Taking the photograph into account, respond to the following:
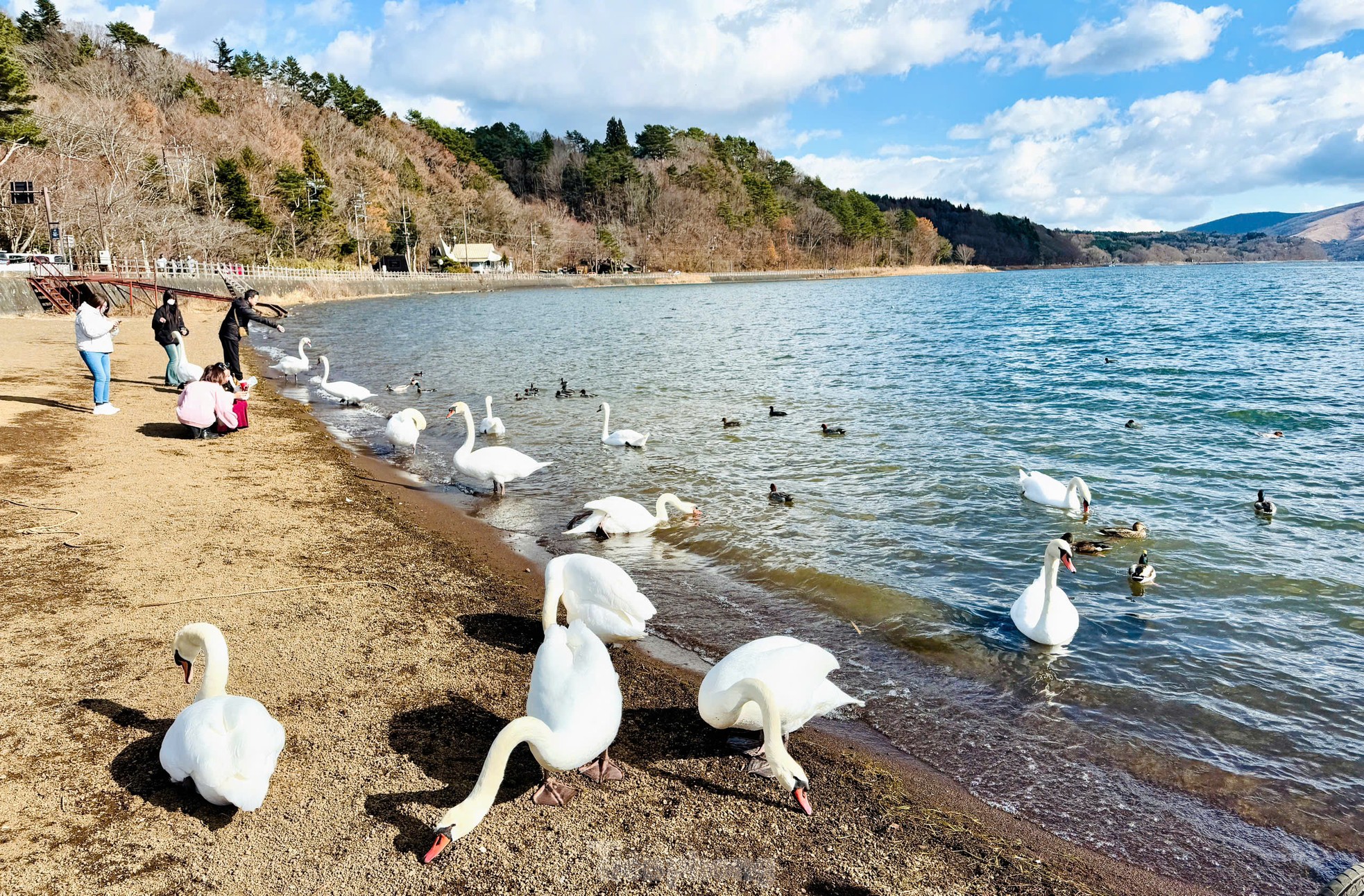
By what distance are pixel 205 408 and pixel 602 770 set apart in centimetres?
1069

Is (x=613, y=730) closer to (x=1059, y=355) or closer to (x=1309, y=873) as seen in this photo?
(x=1309, y=873)

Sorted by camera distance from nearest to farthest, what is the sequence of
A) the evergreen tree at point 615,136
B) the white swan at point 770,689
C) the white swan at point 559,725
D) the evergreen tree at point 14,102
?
the white swan at point 559,725, the white swan at point 770,689, the evergreen tree at point 14,102, the evergreen tree at point 615,136

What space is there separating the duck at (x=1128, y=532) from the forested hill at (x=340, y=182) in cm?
5323

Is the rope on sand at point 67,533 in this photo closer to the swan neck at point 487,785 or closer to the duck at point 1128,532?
the swan neck at point 487,785

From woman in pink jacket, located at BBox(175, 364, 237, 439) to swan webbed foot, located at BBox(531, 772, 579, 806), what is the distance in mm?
10537

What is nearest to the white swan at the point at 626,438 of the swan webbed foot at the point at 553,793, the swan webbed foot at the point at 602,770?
the swan webbed foot at the point at 602,770

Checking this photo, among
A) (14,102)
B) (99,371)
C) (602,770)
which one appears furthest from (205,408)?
(14,102)

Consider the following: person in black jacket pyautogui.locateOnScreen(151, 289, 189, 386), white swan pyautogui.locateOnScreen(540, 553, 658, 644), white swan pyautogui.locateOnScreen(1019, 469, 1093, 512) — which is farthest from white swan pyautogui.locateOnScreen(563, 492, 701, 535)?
person in black jacket pyautogui.locateOnScreen(151, 289, 189, 386)

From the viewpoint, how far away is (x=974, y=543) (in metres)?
9.45

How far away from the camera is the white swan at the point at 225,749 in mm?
3830

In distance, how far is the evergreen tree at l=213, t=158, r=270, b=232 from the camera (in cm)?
6550

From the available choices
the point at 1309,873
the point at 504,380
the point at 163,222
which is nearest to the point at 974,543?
the point at 1309,873

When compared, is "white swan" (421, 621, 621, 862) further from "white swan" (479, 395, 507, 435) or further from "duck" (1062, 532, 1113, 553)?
"white swan" (479, 395, 507, 435)

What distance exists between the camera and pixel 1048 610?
265 inches
